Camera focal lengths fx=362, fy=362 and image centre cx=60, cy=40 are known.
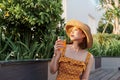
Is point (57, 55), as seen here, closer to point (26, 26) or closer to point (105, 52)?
point (26, 26)

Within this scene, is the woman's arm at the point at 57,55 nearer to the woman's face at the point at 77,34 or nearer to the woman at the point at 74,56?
the woman at the point at 74,56

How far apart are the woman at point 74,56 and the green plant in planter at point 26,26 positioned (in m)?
1.99

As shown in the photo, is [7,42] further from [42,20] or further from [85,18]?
[85,18]

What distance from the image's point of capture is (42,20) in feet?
19.2

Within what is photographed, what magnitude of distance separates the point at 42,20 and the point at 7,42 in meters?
0.67

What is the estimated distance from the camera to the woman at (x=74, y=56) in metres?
3.48

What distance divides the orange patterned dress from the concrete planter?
0.68 m

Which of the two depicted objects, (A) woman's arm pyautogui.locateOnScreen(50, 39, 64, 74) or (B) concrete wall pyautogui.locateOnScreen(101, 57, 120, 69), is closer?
(A) woman's arm pyautogui.locateOnScreen(50, 39, 64, 74)

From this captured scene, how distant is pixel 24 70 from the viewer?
15.1 feet

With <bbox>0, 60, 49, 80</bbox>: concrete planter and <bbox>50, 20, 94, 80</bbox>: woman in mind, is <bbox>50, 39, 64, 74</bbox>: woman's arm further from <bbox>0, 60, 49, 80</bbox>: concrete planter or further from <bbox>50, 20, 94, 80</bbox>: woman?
<bbox>0, 60, 49, 80</bbox>: concrete planter

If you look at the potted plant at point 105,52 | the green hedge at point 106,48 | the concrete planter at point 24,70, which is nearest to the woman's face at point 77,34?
the concrete planter at point 24,70

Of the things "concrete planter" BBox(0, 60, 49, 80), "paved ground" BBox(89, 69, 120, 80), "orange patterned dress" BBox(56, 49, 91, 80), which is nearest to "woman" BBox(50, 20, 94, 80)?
"orange patterned dress" BBox(56, 49, 91, 80)

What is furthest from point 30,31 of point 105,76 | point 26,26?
point 105,76

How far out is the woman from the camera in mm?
3479
